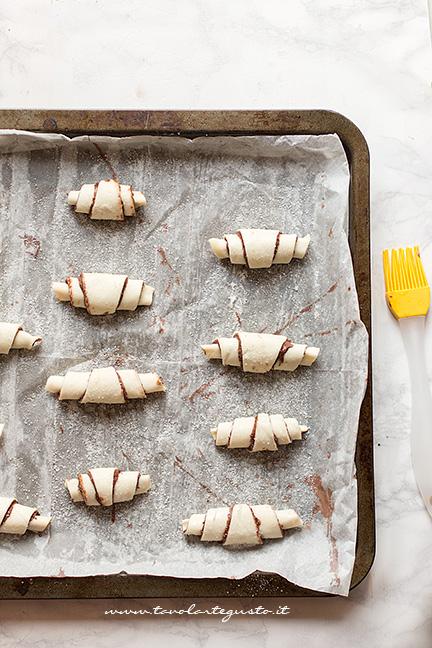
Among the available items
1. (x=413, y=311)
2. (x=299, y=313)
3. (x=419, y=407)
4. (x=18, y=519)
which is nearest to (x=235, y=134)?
(x=299, y=313)

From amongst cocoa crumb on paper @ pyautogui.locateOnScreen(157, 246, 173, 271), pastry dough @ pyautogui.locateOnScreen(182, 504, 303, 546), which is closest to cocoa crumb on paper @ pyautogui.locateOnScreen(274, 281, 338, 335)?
cocoa crumb on paper @ pyautogui.locateOnScreen(157, 246, 173, 271)

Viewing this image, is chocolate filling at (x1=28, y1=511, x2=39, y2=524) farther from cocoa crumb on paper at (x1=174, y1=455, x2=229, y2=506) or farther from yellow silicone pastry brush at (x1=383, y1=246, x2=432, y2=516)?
yellow silicone pastry brush at (x1=383, y1=246, x2=432, y2=516)

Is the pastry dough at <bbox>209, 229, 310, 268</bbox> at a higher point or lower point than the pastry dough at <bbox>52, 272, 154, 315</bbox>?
higher

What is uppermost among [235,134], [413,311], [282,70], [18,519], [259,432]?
[282,70]

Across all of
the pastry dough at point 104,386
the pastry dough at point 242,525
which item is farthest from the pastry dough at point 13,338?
the pastry dough at point 242,525

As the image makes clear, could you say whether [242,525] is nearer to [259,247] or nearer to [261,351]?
[261,351]

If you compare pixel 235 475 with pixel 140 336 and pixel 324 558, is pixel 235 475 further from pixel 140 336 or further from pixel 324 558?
pixel 140 336

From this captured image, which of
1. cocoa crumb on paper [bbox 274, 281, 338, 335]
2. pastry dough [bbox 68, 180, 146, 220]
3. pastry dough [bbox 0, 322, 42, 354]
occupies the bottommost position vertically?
pastry dough [bbox 0, 322, 42, 354]
